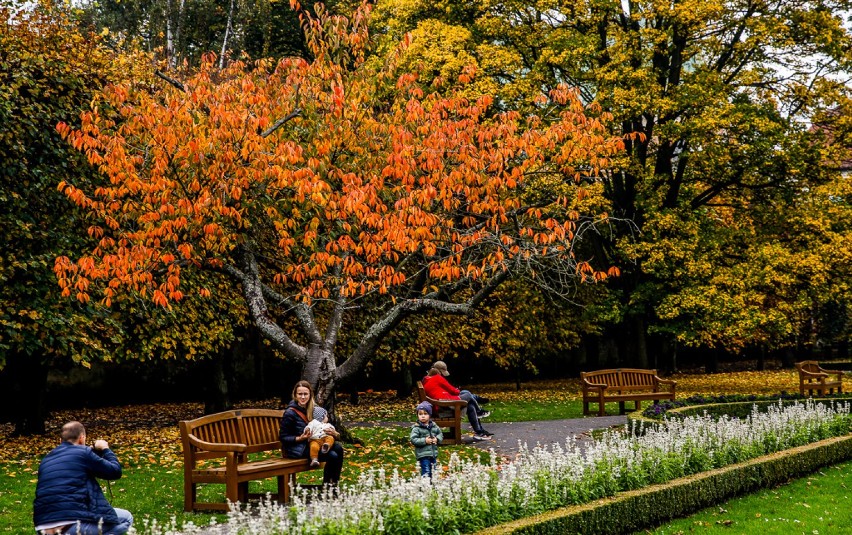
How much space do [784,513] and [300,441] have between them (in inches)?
214

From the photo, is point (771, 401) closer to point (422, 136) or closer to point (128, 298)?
point (422, 136)

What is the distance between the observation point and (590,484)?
8.81 m

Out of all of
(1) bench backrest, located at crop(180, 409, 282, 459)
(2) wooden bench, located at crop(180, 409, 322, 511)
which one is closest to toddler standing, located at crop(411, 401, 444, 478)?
(2) wooden bench, located at crop(180, 409, 322, 511)

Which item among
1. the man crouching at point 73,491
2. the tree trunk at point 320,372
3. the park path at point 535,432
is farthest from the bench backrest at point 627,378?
the man crouching at point 73,491

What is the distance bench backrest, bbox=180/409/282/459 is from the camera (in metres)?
9.71

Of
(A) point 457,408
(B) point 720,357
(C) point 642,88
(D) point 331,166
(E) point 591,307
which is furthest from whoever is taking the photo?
(B) point 720,357

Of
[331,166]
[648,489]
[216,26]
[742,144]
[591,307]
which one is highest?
[216,26]

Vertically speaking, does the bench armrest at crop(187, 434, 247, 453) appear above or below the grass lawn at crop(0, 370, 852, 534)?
above

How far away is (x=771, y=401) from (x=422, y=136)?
9810 millimetres

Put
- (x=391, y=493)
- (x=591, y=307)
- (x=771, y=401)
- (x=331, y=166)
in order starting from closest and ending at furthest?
(x=391, y=493)
(x=331, y=166)
(x=771, y=401)
(x=591, y=307)

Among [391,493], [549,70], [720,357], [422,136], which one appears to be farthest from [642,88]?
[720,357]

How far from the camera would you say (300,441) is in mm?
9852

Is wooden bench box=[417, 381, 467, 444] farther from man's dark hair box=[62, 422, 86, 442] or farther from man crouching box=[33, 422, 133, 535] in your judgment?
man's dark hair box=[62, 422, 86, 442]

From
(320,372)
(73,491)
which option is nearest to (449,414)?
(320,372)
